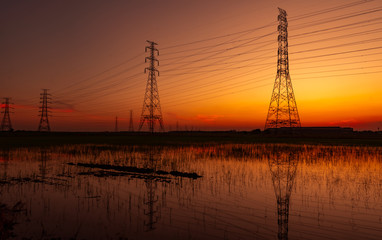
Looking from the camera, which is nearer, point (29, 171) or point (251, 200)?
point (251, 200)

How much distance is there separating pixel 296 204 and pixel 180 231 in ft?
19.4

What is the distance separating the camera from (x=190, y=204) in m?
11.8

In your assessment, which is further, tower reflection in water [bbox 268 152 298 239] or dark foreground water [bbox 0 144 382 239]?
tower reflection in water [bbox 268 152 298 239]

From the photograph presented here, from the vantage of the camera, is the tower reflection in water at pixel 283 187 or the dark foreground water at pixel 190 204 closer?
the dark foreground water at pixel 190 204

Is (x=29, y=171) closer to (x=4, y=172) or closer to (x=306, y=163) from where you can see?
(x=4, y=172)

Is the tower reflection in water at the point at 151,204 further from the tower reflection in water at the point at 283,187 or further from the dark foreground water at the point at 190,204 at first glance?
the tower reflection in water at the point at 283,187

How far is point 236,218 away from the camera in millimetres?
9930

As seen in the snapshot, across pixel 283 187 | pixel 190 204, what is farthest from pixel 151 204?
pixel 283 187

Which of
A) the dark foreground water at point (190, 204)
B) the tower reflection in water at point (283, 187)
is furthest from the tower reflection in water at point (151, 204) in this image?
the tower reflection in water at point (283, 187)

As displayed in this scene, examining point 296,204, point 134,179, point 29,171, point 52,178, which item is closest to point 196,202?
point 296,204

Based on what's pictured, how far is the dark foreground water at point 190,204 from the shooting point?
340 inches

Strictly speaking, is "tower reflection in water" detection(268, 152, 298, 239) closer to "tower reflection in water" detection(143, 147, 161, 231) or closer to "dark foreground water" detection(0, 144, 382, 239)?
"dark foreground water" detection(0, 144, 382, 239)

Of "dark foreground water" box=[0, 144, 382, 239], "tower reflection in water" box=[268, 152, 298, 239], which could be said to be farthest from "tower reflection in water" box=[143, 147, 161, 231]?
"tower reflection in water" box=[268, 152, 298, 239]

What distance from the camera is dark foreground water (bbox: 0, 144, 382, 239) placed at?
340 inches
